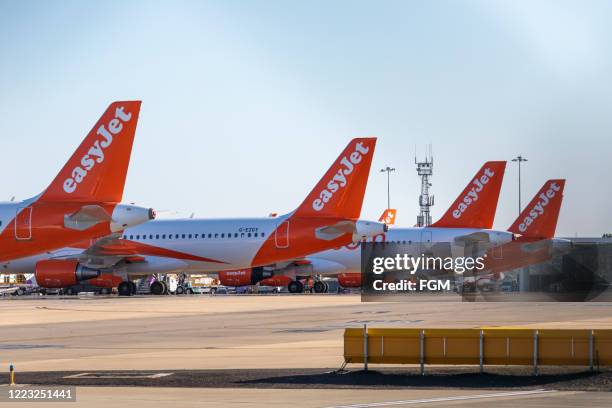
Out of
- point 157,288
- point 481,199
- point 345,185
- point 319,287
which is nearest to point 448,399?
point 345,185

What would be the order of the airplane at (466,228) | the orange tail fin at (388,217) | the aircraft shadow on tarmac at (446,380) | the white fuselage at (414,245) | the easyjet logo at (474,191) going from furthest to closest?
1. the orange tail fin at (388,217)
2. the easyjet logo at (474,191)
3. the white fuselage at (414,245)
4. the airplane at (466,228)
5. the aircraft shadow on tarmac at (446,380)

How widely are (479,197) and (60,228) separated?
139 feet

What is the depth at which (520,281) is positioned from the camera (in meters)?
95.7

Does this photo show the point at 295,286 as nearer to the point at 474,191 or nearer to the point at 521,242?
the point at 474,191

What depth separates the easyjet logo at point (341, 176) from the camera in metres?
65.6

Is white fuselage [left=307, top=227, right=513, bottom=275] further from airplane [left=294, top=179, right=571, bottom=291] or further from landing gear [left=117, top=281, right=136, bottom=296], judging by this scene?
landing gear [left=117, top=281, right=136, bottom=296]

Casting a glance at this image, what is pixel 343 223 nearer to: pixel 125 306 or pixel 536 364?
pixel 125 306

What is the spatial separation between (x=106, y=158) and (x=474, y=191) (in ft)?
138

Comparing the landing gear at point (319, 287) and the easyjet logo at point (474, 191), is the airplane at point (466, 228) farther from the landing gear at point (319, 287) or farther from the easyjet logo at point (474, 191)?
the landing gear at point (319, 287)

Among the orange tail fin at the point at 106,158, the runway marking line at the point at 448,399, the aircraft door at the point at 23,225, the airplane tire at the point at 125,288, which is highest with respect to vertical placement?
the orange tail fin at the point at 106,158

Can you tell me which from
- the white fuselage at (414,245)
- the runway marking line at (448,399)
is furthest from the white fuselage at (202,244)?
the runway marking line at (448,399)

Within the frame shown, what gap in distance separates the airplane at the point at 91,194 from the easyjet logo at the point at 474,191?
1560 inches

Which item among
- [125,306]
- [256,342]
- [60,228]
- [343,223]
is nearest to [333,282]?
[343,223]

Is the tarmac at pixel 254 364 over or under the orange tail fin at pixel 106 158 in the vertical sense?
under
